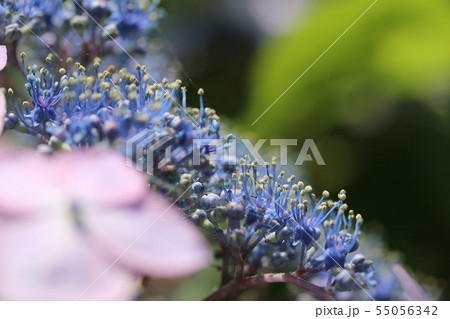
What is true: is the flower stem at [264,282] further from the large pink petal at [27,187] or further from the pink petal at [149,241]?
the large pink petal at [27,187]

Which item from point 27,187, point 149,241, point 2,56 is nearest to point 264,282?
point 149,241

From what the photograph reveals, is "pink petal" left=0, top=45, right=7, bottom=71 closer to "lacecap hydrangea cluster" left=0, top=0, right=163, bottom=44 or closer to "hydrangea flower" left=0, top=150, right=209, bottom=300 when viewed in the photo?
"lacecap hydrangea cluster" left=0, top=0, right=163, bottom=44

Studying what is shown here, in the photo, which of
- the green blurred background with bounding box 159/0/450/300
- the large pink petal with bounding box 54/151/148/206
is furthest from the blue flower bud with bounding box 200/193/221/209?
the green blurred background with bounding box 159/0/450/300

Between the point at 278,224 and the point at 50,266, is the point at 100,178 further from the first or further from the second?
the point at 278,224

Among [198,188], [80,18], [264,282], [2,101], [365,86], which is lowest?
[264,282]

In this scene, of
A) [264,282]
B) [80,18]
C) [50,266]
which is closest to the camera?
[50,266]

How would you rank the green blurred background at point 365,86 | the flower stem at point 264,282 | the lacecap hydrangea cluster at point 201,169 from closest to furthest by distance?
the lacecap hydrangea cluster at point 201,169 < the flower stem at point 264,282 < the green blurred background at point 365,86

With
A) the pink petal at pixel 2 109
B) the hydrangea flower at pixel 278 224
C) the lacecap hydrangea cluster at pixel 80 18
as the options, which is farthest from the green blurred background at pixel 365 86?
the pink petal at pixel 2 109
